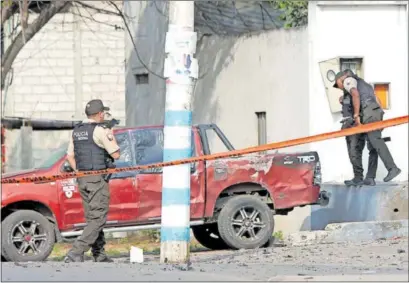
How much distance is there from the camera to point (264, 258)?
1093 cm

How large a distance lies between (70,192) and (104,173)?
7.05 feet

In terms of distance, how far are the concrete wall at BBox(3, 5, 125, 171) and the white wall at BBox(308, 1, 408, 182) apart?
44.1 feet

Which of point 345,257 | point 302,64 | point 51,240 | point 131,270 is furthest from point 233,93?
point 131,270

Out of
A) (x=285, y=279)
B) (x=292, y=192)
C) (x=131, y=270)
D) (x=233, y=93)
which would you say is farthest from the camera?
(x=233, y=93)

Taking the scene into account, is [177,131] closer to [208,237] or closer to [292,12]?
[208,237]

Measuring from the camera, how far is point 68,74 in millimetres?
29812

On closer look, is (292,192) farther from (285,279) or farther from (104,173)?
(285,279)

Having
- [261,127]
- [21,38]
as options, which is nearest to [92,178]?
[21,38]

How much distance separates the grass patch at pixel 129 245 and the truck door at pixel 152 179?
1505 millimetres

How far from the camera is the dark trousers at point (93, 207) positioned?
34.7 ft

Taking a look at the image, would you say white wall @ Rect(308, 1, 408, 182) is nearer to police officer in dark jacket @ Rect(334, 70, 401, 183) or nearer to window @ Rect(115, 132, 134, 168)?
police officer in dark jacket @ Rect(334, 70, 401, 183)

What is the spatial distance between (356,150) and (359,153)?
6cm

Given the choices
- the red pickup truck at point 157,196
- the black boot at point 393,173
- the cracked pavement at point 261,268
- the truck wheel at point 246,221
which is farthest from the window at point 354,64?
the cracked pavement at point 261,268

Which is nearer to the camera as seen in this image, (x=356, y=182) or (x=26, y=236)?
(x=26, y=236)
